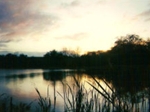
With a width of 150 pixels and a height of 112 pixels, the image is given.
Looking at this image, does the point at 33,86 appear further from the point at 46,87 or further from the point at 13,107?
the point at 13,107

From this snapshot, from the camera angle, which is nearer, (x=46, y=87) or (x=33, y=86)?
(x=46, y=87)

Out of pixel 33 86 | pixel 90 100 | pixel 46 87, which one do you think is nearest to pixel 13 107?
pixel 90 100

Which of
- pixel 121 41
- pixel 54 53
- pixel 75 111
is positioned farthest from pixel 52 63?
Result: pixel 75 111

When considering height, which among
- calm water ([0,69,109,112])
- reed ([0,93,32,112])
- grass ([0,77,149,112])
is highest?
grass ([0,77,149,112])

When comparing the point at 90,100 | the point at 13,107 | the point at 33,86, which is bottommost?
the point at 33,86

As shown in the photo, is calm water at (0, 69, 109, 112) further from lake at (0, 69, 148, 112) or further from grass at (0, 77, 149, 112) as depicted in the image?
grass at (0, 77, 149, 112)

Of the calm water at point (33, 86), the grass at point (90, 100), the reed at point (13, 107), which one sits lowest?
the calm water at point (33, 86)

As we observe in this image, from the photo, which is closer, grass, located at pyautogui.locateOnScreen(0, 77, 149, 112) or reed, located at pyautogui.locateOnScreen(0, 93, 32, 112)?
grass, located at pyautogui.locateOnScreen(0, 77, 149, 112)

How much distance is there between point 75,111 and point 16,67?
10070 centimetres

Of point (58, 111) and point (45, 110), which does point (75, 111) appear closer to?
point (45, 110)

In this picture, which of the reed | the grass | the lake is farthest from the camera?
the reed

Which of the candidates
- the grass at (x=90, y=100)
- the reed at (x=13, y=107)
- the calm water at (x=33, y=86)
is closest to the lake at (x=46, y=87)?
the calm water at (x=33, y=86)

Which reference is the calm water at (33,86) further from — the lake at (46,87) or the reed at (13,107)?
the reed at (13,107)

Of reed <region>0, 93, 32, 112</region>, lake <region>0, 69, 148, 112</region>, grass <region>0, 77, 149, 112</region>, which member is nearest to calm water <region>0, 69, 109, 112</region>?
lake <region>0, 69, 148, 112</region>
